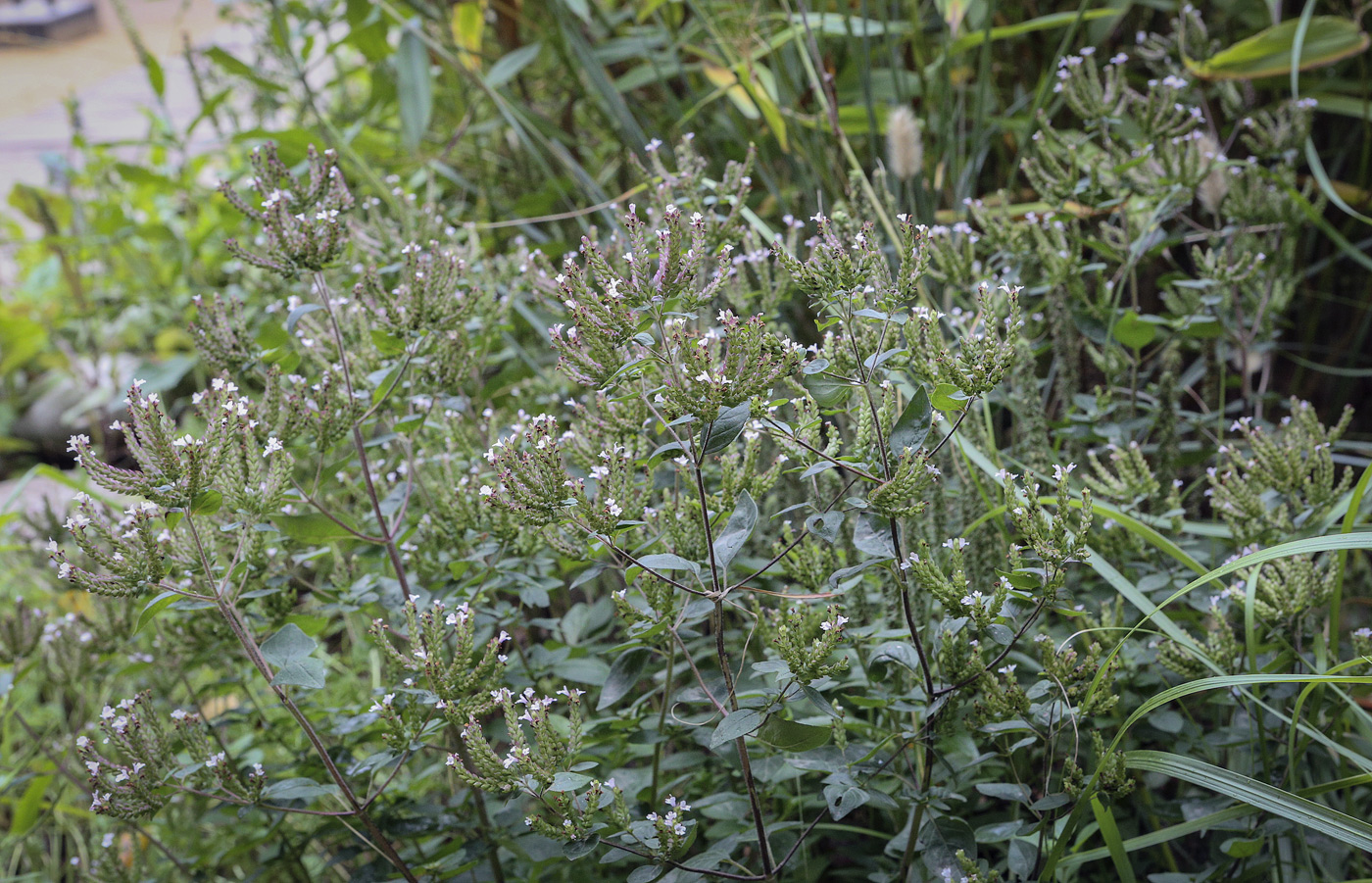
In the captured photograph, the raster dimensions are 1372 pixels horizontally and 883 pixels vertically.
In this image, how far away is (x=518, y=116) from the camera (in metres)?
1.96

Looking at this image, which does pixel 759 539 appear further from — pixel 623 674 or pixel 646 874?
pixel 646 874

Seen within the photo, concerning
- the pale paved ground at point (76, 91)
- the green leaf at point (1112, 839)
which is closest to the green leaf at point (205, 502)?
the green leaf at point (1112, 839)

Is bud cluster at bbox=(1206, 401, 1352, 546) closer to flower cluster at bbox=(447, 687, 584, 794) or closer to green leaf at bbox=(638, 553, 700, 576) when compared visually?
green leaf at bbox=(638, 553, 700, 576)

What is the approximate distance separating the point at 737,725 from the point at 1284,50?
1569mm

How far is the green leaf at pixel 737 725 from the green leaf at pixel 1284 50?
139 centimetres

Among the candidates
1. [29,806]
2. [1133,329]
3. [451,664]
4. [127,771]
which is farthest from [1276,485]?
[29,806]

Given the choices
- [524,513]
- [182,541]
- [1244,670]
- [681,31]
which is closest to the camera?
[524,513]

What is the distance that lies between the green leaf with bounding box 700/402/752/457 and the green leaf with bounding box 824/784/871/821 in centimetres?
37

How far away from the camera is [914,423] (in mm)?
911

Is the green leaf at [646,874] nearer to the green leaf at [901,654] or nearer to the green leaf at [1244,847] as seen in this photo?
the green leaf at [901,654]

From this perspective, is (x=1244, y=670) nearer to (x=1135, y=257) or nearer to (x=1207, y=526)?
(x=1207, y=526)

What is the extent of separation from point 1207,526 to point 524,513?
99cm

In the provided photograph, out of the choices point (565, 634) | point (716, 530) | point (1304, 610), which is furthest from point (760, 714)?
point (1304, 610)

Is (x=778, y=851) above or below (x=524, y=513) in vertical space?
below
